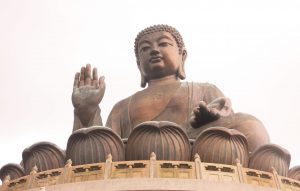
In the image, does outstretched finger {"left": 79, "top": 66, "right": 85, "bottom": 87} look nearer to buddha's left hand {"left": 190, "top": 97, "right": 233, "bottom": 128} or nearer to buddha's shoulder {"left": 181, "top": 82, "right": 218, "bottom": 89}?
buddha's left hand {"left": 190, "top": 97, "right": 233, "bottom": 128}

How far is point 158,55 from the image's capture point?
937 centimetres

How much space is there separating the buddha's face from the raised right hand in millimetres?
1936

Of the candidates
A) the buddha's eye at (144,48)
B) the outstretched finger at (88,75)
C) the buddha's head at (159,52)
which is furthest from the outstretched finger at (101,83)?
the buddha's eye at (144,48)

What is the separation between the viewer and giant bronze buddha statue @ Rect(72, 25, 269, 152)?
728 centimetres

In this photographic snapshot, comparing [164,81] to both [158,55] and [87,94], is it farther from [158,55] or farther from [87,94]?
[87,94]

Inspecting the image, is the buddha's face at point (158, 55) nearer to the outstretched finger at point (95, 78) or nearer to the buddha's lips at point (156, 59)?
the buddha's lips at point (156, 59)

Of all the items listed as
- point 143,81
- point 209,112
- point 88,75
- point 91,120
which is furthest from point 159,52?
point 209,112

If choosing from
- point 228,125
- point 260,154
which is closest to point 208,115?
point 228,125

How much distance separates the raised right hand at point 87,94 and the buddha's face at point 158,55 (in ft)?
6.35

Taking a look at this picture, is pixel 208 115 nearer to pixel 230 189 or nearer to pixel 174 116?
pixel 174 116

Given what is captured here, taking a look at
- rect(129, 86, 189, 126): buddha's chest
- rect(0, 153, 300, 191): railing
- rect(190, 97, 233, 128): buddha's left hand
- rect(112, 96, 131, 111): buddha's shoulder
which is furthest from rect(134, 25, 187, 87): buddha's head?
rect(0, 153, 300, 191): railing

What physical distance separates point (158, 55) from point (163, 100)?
37.4 inches

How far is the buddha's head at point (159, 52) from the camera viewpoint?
30.8 ft

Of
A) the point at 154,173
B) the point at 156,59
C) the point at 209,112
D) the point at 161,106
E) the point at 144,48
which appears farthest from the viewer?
the point at 144,48
